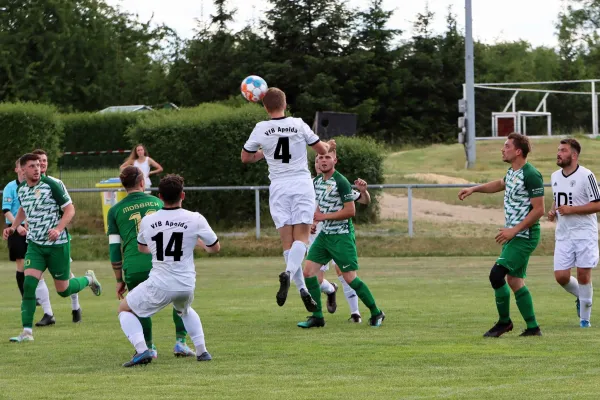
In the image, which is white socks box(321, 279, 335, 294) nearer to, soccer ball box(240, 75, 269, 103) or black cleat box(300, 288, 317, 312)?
black cleat box(300, 288, 317, 312)

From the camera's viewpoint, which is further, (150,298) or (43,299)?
(43,299)

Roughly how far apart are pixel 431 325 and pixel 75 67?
181 ft

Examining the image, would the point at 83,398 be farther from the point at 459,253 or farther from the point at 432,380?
the point at 459,253

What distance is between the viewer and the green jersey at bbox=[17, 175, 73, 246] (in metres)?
12.1

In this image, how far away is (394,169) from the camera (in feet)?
121

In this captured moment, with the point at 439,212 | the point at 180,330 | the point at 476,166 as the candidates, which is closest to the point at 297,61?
the point at 476,166

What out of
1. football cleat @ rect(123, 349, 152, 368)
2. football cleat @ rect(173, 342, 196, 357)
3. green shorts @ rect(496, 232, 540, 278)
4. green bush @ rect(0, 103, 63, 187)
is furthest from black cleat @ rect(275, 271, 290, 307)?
green bush @ rect(0, 103, 63, 187)

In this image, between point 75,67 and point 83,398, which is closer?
point 83,398

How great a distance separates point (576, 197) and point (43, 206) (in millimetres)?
5759

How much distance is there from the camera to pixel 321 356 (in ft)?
31.9

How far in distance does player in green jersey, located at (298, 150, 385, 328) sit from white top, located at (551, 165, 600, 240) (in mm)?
2187

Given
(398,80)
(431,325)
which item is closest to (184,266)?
(431,325)

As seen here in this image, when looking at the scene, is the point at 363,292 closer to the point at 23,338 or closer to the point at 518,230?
the point at 518,230

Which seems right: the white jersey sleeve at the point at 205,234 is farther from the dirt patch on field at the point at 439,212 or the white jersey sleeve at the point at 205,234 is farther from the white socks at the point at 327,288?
→ the dirt patch on field at the point at 439,212
